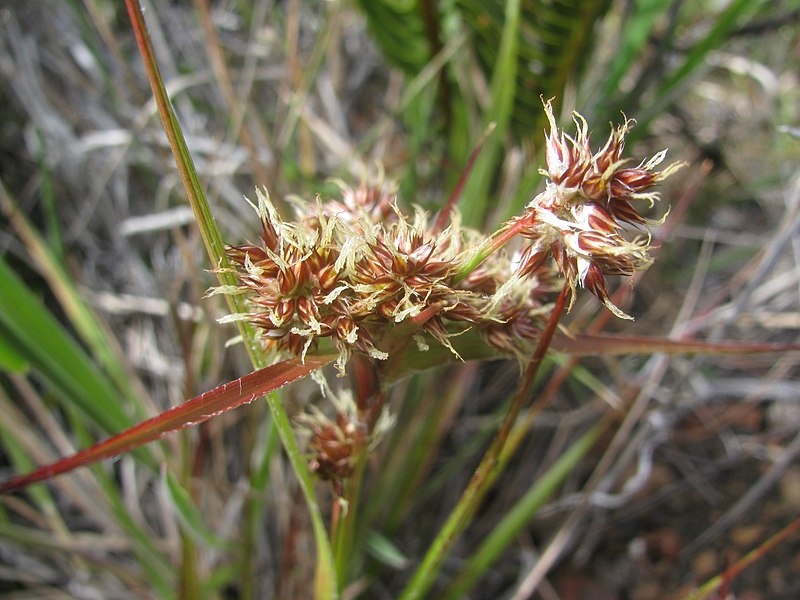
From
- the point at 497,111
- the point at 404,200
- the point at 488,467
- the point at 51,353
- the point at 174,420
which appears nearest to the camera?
the point at 174,420

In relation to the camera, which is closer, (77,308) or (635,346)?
(635,346)

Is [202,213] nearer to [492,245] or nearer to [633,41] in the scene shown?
[492,245]

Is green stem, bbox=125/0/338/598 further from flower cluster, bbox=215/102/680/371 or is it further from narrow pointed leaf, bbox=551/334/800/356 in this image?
narrow pointed leaf, bbox=551/334/800/356

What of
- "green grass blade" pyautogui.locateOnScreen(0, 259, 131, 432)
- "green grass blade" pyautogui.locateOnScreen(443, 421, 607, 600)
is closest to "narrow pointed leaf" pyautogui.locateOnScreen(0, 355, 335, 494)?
"green grass blade" pyautogui.locateOnScreen(0, 259, 131, 432)

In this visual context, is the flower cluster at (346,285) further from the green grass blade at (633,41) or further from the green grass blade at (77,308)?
the green grass blade at (633,41)

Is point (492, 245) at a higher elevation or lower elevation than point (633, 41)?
higher

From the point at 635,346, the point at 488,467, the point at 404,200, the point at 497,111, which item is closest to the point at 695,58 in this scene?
the point at 497,111
